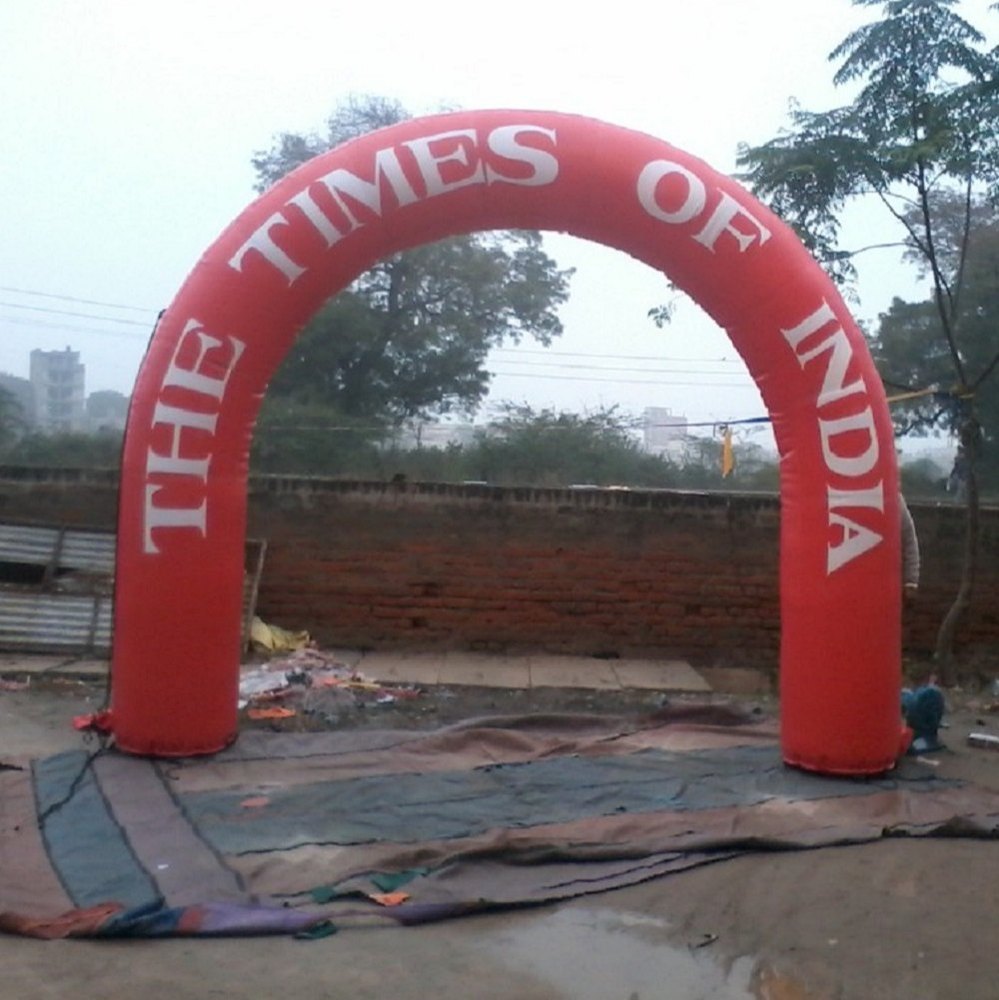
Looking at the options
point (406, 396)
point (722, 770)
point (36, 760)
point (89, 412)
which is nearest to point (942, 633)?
point (722, 770)

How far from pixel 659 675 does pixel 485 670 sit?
3.80ft

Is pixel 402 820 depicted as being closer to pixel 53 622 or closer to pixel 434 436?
pixel 53 622

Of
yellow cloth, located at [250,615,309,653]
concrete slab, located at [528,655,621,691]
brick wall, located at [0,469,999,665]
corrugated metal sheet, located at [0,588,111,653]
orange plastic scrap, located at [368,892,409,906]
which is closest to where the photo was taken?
orange plastic scrap, located at [368,892,409,906]

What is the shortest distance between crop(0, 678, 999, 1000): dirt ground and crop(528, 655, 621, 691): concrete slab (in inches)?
139

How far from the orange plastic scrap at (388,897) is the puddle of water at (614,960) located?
13.5 inches

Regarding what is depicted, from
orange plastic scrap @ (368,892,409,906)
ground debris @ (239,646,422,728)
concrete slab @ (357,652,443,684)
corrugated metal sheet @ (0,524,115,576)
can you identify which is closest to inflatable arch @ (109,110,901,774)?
ground debris @ (239,646,422,728)

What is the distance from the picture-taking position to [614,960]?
11.8 feet

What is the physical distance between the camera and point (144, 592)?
554 centimetres

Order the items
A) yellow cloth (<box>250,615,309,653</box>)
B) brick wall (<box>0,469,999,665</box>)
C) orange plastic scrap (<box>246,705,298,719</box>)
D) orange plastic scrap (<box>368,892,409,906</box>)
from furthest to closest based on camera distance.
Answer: brick wall (<box>0,469,999,665</box>) < yellow cloth (<box>250,615,309,653</box>) < orange plastic scrap (<box>246,705,298,719</box>) < orange plastic scrap (<box>368,892,409,906</box>)

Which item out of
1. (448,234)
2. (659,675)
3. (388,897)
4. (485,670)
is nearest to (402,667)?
A: (485,670)

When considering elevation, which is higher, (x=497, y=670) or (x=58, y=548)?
(x=58, y=548)

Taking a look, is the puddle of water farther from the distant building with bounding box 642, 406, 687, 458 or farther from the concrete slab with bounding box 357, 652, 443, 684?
the distant building with bounding box 642, 406, 687, 458

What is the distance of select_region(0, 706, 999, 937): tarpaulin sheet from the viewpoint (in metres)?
3.94

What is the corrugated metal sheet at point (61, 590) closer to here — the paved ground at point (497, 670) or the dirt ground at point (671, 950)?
the paved ground at point (497, 670)
